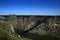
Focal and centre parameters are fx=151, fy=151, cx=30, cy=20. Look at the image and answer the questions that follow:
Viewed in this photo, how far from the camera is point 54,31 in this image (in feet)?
35.2

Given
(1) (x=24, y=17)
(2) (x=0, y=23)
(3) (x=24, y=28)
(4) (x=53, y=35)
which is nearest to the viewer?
(2) (x=0, y=23)

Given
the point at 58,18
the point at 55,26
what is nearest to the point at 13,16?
the point at 58,18

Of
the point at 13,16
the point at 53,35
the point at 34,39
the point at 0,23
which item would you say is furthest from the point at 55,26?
the point at 0,23

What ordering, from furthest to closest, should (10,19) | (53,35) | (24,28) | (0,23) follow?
(53,35), (24,28), (10,19), (0,23)

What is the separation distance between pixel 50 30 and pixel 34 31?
1180 millimetres

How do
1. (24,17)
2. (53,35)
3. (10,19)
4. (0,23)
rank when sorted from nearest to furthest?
(0,23), (10,19), (24,17), (53,35)

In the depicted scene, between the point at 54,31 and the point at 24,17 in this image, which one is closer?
the point at 24,17

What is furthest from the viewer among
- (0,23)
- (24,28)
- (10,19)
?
(24,28)

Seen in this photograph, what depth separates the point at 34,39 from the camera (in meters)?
8.33

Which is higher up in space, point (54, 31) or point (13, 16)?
point (13, 16)

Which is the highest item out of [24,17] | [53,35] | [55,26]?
[24,17]

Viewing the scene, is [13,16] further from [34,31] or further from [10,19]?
[34,31]

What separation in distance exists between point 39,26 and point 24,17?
6.60 feet

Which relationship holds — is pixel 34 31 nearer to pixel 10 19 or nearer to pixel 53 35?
pixel 53 35
